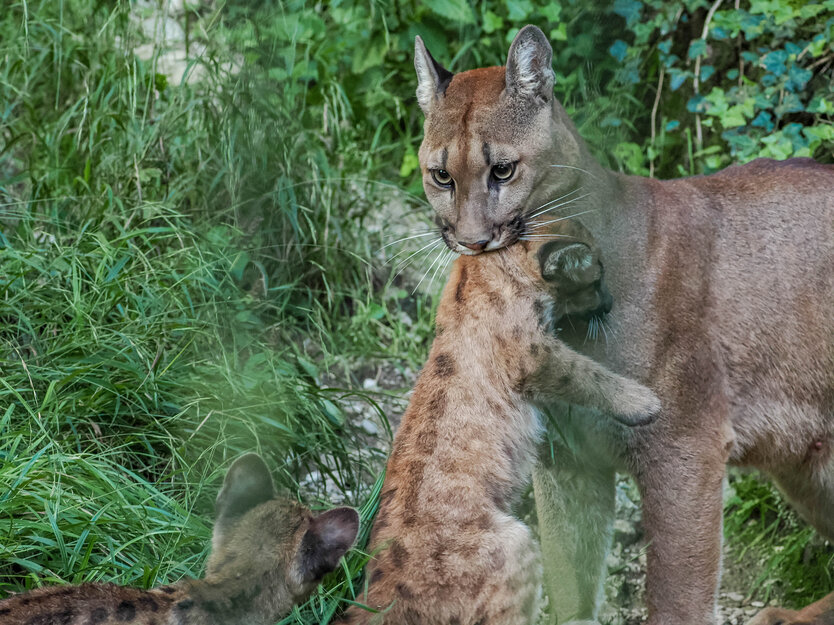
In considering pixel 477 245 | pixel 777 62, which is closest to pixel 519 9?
pixel 777 62

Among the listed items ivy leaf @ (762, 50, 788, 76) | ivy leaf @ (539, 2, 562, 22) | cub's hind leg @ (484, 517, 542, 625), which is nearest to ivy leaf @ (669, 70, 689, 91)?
ivy leaf @ (762, 50, 788, 76)

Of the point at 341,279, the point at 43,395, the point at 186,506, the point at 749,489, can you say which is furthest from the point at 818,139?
the point at 43,395

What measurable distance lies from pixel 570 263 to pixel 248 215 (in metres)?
2.82

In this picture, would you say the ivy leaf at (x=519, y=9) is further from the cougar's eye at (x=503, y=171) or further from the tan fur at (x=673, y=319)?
the cougar's eye at (x=503, y=171)

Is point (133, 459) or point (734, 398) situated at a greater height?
point (734, 398)

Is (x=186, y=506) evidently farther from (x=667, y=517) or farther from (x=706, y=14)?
(x=706, y=14)

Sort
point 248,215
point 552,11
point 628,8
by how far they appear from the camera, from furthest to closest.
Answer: point 552,11 < point 628,8 < point 248,215

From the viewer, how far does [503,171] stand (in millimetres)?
5055

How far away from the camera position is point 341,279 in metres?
7.39

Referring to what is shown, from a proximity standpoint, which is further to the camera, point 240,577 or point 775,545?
point 775,545

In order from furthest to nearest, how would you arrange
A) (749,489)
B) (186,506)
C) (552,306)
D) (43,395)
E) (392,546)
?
1. (749,489)
2. (43,395)
3. (186,506)
4. (552,306)
5. (392,546)

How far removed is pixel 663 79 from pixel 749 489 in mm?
2855

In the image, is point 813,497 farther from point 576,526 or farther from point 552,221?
point 552,221

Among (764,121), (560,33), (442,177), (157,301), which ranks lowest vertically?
(157,301)
